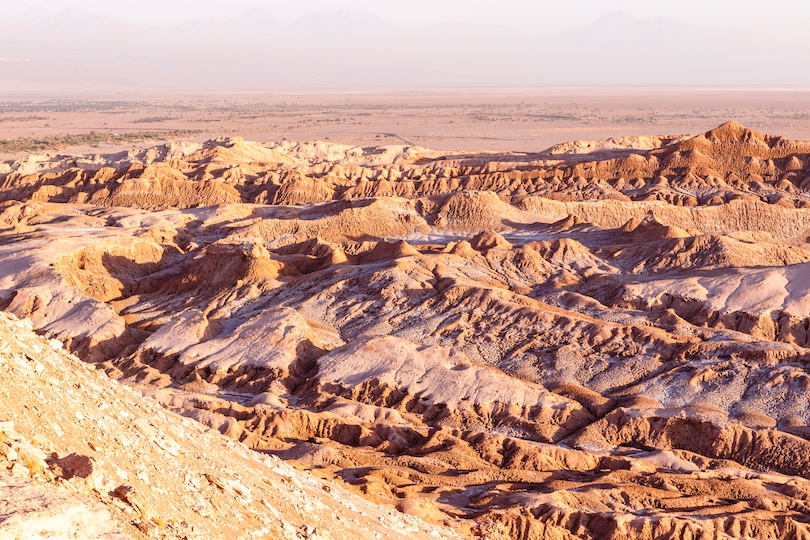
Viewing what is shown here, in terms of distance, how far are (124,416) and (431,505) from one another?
404 inches

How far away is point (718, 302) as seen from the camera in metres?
46.9

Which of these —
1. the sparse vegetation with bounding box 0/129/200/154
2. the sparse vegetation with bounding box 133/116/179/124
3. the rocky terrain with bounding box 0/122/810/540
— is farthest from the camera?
the sparse vegetation with bounding box 133/116/179/124

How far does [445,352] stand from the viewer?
38906 mm

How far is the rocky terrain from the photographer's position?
24.0m

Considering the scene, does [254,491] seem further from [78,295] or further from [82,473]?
[78,295]

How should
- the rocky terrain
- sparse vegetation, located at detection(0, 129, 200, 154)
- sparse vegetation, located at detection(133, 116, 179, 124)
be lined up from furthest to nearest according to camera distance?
1. sparse vegetation, located at detection(133, 116, 179, 124)
2. sparse vegetation, located at detection(0, 129, 200, 154)
3. the rocky terrain

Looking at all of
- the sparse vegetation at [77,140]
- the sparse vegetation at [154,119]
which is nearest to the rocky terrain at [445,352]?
the sparse vegetation at [77,140]

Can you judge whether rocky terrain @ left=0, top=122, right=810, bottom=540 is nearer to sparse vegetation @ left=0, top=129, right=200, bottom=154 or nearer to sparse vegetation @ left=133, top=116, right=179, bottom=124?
sparse vegetation @ left=0, top=129, right=200, bottom=154

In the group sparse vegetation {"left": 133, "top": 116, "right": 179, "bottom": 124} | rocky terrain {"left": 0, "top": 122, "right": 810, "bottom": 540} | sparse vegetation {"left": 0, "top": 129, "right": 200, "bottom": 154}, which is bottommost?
rocky terrain {"left": 0, "top": 122, "right": 810, "bottom": 540}

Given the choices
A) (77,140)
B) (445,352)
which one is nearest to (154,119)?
(77,140)

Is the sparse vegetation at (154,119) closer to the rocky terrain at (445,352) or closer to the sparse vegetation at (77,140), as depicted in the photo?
the sparse vegetation at (77,140)

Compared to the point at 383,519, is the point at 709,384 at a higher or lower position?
lower

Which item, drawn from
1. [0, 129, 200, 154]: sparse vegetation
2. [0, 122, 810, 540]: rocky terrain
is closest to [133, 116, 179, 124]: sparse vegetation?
[0, 129, 200, 154]: sparse vegetation

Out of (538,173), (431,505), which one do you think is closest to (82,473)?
(431,505)
